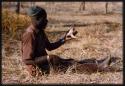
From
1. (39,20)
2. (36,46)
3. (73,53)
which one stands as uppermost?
(39,20)

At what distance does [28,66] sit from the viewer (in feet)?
19.5

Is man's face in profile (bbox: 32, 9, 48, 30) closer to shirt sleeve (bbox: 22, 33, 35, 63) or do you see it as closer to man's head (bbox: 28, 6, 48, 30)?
man's head (bbox: 28, 6, 48, 30)

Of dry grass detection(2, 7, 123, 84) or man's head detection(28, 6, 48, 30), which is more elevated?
man's head detection(28, 6, 48, 30)

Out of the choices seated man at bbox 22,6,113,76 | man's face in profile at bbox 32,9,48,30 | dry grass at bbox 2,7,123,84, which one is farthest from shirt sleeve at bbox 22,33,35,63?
dry grass at bbox 2,7,123,84

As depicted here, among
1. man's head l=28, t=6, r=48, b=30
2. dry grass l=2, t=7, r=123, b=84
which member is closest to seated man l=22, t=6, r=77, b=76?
man's head l=28, t=6, r=48, b=30

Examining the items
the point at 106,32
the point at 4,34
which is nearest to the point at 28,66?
the point at 4,34

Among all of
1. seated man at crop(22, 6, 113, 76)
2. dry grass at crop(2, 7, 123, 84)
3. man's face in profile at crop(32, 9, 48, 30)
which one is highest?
man's face in profile at crop(32, 9, 48, 30)

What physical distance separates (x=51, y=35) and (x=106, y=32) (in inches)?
63.3

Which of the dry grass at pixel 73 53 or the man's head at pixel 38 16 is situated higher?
the man's head at pixel 38 16

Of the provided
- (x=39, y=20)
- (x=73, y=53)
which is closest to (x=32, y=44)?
(x=39, y=20)

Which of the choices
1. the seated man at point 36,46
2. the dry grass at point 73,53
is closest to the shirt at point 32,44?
the seated man at point 36,46

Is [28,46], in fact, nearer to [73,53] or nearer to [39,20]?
[39,20]

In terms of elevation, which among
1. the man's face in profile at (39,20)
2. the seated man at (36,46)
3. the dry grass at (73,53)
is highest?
the man's face in profile at (39,20)

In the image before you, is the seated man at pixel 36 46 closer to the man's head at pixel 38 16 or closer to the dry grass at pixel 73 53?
the man's head at pixel 38 16
